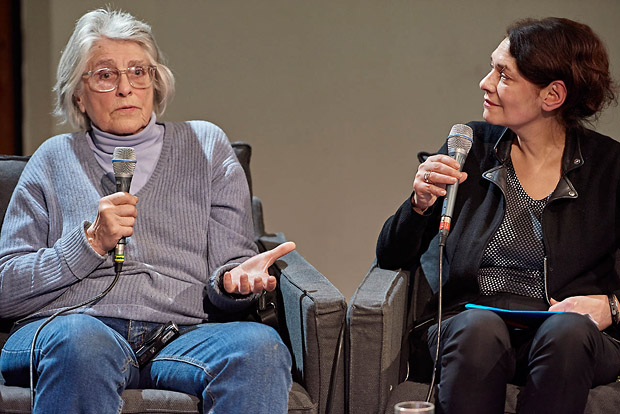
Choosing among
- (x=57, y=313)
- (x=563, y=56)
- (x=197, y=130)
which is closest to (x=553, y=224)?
(x=563, y=56)

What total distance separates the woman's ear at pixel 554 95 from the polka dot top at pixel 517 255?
23 cm

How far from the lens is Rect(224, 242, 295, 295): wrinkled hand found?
1.79m

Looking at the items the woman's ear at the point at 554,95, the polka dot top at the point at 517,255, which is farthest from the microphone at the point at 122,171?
the woman's ear at the point at 554,95

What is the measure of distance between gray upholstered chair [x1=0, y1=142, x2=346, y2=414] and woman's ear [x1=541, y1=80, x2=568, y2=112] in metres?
0.71

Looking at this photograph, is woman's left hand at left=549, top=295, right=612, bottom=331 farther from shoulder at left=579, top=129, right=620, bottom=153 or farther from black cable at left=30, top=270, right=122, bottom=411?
black cable at left=30, top=270, right=122, bottom=411

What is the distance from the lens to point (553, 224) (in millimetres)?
1856

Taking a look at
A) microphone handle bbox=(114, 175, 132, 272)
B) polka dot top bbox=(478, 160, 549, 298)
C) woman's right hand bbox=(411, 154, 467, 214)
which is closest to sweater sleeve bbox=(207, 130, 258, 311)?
microphone handle bbox=(114, 175, 132, 272)

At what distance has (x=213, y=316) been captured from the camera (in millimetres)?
1935

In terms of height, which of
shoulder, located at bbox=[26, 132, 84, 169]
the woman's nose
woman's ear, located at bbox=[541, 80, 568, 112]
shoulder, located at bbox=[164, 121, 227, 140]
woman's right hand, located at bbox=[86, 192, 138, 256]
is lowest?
woman's right hand, located at bbox=[86, 192, 138, 256]

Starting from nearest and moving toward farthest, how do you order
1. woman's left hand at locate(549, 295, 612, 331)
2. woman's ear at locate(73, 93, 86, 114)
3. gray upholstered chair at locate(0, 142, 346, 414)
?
gray upholstered chair at locate(0, 142, 346, 414), woman's left hand at locate(549, 295, 612, 331), woman's ear at locate(73, 93, 86, 114)

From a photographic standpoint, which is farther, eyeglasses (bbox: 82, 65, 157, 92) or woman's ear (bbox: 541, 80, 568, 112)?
eyeglasses (bbox: 82, 65, 157, 92)

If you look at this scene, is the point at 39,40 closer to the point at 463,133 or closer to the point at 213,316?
the point at 213,316

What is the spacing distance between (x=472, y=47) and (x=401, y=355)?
4.70 feet

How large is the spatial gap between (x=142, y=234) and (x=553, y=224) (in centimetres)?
104
